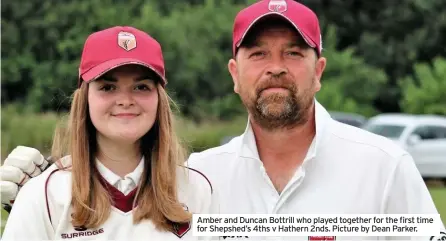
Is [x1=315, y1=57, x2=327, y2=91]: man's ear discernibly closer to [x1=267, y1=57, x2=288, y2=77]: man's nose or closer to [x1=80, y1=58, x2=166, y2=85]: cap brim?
[x1=267, y1=57, x2=288, y2=77]: man's nose

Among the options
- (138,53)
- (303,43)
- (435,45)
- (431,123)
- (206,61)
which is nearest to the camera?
(138,53)

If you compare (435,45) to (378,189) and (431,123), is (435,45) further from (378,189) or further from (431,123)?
(378,189)

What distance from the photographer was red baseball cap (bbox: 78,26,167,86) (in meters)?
3.35

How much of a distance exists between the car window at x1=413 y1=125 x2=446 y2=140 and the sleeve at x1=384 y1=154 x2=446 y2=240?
16630 millimetres

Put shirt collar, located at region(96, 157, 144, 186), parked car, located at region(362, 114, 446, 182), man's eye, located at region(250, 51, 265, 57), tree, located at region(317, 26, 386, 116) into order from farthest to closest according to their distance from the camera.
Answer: tree, located at region(317, 26, 386, 116) < parked car, located at region(362, 114, 446, 182) < man's eye, located at region(250, 51, 265, 57) < shirt collar, located at region(96, 157, 144, 186)

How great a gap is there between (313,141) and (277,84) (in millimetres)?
326

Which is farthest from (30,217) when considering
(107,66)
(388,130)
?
(388,130)

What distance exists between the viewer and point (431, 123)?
20375 millimetres

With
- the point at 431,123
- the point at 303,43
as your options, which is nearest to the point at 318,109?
the point at 303,43

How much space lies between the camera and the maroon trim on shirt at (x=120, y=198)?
3357 mm

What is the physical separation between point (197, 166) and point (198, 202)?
15.1 inches

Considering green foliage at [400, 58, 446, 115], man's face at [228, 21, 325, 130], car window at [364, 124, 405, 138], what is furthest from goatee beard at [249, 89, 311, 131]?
green foliage at [400, 58, 446, 115]

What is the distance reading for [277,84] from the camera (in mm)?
3561

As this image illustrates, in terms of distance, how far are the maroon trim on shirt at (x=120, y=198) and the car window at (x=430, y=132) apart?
1703 cm
